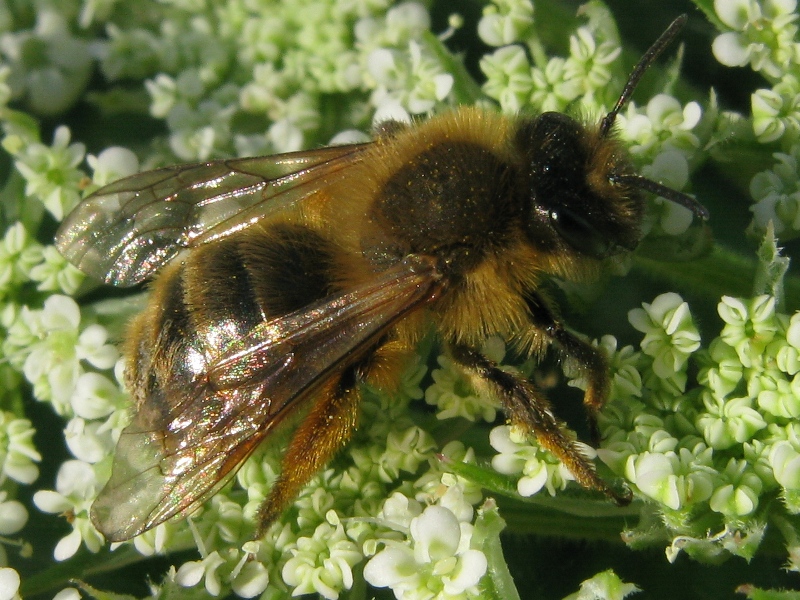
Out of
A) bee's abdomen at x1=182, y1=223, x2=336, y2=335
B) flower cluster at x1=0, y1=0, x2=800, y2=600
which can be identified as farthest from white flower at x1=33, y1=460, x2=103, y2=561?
bee's abdomen at x1=182, y1=223, x2=336, y2=335

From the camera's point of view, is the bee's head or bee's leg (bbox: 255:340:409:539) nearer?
the bee's head

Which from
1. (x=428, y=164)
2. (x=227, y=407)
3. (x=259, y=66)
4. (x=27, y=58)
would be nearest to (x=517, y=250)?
(x=428, y=164)

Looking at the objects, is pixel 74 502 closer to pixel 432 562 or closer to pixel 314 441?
pixel 314 441

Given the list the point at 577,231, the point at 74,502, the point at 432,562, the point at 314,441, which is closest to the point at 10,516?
the point at 74,502

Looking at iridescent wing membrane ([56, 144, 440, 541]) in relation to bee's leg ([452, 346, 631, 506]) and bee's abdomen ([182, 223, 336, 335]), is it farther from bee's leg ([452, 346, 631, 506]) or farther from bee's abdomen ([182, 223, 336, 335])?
bee's leg ([452, 346, 631, 506])

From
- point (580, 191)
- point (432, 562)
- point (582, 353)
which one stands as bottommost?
point (432, 562)

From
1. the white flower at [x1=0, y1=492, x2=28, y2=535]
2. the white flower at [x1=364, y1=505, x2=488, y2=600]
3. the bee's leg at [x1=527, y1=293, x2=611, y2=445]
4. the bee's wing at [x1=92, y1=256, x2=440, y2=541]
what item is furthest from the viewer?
the white flower at [x1=0, y1=492, x2=28, y2=535]

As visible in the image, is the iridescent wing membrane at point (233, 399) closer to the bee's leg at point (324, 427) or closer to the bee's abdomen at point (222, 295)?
the bee's abdomen at point (222, 295)

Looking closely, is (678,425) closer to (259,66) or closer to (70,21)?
(259,66)
